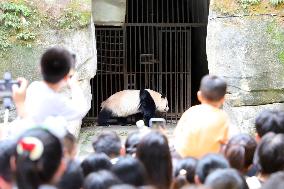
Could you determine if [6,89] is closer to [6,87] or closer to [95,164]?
[6,87]

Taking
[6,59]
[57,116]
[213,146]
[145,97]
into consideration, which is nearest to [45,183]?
[57,116]

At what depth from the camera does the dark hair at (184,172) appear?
3.40 metres

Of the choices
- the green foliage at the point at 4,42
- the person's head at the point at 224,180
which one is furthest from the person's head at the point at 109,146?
the green foliage at the point at 4,42

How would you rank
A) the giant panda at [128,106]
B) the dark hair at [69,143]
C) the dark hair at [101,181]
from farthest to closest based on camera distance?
1. the giant panda at [128,106]
2. the dark hair at [69,143]
3. the dark hair at [101,181]

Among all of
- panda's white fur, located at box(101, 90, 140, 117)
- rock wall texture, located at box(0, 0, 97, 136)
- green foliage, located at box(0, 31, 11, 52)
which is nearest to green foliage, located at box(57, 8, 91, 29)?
rock wall texture, located at box(0, 0, 97, 136)

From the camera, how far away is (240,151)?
3801 mm

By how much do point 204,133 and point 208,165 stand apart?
849mm

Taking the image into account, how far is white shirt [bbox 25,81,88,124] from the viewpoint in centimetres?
396

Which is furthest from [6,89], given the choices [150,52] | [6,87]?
[150,52]

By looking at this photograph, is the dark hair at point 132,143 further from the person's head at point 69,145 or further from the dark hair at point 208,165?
the dark hair at point 208,165

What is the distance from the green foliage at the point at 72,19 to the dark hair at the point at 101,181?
5.16 metres

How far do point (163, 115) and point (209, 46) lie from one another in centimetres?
242

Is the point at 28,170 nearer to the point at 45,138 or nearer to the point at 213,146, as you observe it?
the point at 45,138

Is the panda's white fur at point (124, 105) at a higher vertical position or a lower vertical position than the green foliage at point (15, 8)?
lower
